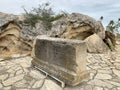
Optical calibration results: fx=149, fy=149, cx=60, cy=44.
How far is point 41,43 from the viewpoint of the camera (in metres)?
4.77

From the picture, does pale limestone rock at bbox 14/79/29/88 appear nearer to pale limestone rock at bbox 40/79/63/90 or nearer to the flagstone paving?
the flagstone paving

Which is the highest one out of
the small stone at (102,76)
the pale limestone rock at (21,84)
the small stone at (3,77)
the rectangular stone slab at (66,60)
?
the rectangular stone slab at (66,60)

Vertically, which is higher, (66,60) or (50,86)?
(66,60)

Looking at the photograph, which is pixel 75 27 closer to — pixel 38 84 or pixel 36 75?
pixel 36 75

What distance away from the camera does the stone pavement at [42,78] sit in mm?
3787

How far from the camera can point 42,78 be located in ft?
13.9

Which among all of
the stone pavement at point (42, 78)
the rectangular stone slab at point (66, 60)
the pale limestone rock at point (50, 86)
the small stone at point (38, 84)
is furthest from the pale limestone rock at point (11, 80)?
the pale limestone rock at point (50, 86)

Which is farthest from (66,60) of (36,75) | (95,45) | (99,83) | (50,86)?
Result: (95,45)

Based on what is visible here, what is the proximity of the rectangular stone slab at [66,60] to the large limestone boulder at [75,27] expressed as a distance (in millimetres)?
3055

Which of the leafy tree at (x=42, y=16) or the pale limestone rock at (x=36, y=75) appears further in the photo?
the leafy tree at (x=42, y=16)

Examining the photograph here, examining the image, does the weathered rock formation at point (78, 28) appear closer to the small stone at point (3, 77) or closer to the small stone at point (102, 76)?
the small stone at point (102, 76)

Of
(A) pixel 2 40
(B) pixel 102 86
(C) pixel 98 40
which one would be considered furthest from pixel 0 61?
(C) pixel 98 40

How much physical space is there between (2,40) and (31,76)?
3.42m

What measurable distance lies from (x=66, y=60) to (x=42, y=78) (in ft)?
3.23
